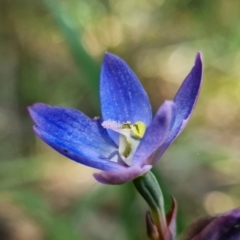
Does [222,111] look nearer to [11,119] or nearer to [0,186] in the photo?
[11,119]

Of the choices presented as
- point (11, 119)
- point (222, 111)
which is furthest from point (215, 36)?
point (11, 119)

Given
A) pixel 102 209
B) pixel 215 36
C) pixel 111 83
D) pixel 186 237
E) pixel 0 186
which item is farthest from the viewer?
pixel 215 36

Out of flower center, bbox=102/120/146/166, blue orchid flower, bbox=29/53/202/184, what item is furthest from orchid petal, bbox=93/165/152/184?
flower center, bbox=102/120/146/166

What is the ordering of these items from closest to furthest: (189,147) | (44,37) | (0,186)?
(0,186) < (189,147) < (44,37)

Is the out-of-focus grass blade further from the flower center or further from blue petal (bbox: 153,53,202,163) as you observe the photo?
blue petal (bbox: 153,53,202,163)

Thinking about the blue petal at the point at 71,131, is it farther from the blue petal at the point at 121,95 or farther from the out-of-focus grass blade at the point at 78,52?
the out-of-focus grass blade at the point at 78,52

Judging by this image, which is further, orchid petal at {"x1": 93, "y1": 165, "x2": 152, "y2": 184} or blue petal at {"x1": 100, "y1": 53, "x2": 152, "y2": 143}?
blue petal at {"x1": 100, "y1": 53, "x2": 152, "y2": 143}

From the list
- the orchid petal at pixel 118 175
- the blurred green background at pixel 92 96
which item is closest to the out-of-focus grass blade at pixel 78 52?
the blurred green background at pixel 92 96
